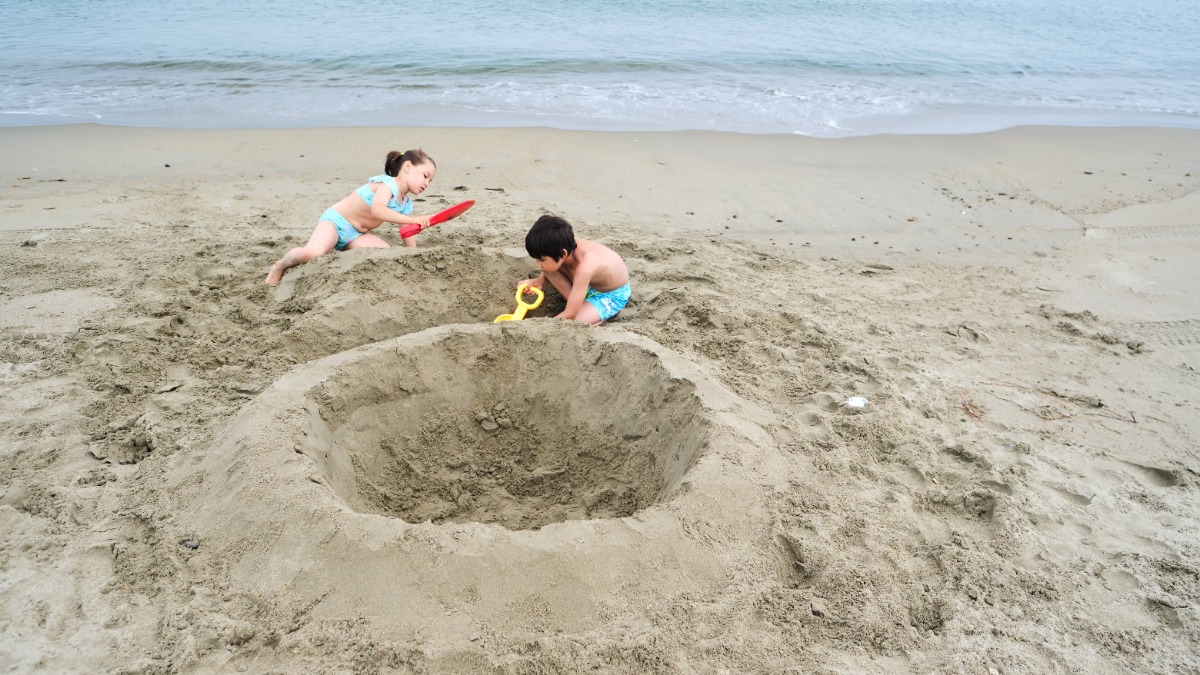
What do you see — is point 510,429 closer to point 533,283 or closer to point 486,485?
point 486,485

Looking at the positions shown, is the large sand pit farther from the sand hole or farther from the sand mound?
the sand mound

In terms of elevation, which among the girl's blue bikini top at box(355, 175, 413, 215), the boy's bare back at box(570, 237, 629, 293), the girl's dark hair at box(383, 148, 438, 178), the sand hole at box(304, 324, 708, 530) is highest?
the girl's dark hair at box(383, 148, 438, 178)

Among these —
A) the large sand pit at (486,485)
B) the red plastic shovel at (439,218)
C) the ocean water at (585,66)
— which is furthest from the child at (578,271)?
the ocean water at (585,66)

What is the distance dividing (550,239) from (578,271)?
22 centimetres

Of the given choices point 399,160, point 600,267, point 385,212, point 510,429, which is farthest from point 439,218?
point 510,429

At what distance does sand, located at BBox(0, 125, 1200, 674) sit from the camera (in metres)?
2.24

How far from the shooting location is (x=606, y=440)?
326cm

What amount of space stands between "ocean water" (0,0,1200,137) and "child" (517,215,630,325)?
3.91 metres

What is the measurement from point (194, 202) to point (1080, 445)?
217 inches

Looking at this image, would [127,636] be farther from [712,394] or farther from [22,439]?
[712,394]

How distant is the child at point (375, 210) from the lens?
458 cm

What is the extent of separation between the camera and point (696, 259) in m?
4.83

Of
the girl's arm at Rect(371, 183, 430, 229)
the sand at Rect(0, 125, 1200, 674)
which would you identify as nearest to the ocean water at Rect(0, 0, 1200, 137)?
the sand at Rect(0, 125, 1200, 674)

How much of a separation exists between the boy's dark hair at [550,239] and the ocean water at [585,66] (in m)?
4.10
